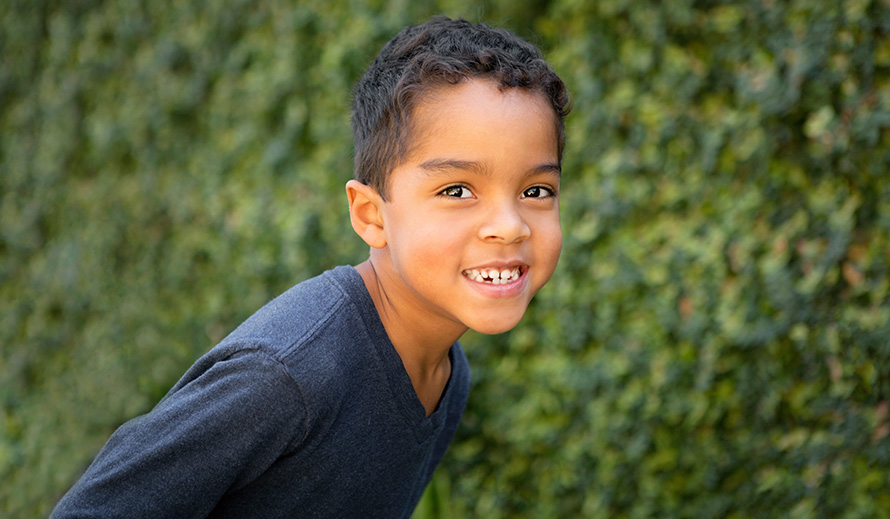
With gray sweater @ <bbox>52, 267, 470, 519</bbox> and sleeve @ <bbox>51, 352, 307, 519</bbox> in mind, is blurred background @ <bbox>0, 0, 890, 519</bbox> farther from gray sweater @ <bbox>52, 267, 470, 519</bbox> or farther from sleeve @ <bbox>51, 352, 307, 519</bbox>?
sleeve @ <bbox>51, 352, 307, 519</bbox>

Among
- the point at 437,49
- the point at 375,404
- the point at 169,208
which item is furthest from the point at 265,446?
the point at 169,208

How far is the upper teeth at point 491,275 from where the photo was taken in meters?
1.61

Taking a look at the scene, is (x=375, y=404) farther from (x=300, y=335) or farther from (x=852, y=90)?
(x=852, y=90)

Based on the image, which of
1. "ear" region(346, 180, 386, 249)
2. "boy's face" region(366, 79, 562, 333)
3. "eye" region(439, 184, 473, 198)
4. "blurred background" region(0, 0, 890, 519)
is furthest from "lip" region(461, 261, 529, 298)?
"blurred background" region(0, 0, 890, 519)

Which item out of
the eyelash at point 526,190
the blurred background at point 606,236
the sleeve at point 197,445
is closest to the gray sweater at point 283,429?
the sleeve at point 197,445

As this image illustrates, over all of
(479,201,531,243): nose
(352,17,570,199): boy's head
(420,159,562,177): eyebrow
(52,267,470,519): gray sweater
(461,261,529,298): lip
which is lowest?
(52,267,470,519): gray sweater

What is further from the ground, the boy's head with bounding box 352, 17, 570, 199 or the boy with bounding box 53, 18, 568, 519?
the boy's head with bounding box 352, 17, 570, 199

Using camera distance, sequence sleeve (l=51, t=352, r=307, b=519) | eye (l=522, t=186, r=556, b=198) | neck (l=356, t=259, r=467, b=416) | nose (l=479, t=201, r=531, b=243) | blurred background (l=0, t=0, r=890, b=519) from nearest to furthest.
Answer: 1. sleeve (l=51, t=352, r=307, b=519)
2. nose (l=479, t=201, r=531, b=243)
3. eye (l=522, t=186, r=556, b=198)
4. neck (l=356, t=259, r=467, b=416)
5. blurred background (l=0, t=0, r=890, b=519)

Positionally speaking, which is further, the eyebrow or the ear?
the ear

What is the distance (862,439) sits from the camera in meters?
2.75

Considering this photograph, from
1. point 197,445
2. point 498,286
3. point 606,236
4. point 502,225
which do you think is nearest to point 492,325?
point 498,286

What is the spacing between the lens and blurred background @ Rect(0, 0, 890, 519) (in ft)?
9.02

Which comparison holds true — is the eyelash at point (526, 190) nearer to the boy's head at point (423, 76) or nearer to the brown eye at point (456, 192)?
the brown eye at point (456, 192)

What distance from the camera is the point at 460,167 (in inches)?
61.0
